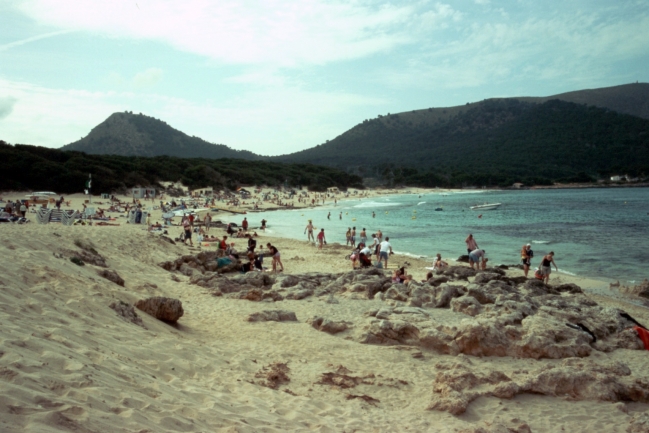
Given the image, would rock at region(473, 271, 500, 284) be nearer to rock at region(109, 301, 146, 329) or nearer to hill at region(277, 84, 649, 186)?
rock at region(109, 301, 146, 329)

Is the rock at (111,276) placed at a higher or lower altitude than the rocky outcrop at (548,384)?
higher

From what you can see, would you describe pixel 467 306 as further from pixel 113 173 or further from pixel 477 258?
pixel 113 173

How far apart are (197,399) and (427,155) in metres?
152

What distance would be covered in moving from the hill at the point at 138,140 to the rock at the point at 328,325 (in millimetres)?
133332

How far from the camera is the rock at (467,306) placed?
30.0ft

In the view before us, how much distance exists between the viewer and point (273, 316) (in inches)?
327

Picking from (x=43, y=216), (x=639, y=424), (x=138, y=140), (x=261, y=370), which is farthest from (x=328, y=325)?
(x=138, y=140)

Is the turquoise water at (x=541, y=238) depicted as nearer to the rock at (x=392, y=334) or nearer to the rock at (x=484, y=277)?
the rock at (x=484, y=277)

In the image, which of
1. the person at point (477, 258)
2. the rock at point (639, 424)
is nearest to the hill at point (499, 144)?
the person at point (477, 258)

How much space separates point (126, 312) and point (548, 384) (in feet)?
18.0

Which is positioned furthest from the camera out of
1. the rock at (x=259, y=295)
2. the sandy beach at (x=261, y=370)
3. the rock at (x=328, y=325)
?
Answer: the rock at (x=259, y=295)

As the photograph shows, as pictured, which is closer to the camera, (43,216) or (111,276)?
(111,276)

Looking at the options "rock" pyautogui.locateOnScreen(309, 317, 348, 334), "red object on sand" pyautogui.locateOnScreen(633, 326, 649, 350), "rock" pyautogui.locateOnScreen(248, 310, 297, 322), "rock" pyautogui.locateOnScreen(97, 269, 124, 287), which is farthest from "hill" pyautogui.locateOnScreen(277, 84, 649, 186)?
"rock" pyautogui.locateOnScreen(309, 317, 348, 334)

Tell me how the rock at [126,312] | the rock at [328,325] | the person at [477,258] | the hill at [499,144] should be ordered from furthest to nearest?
the hill at [499,144] < the person at [477,258] < the rock at [328,325] < the rock at [126,312]
